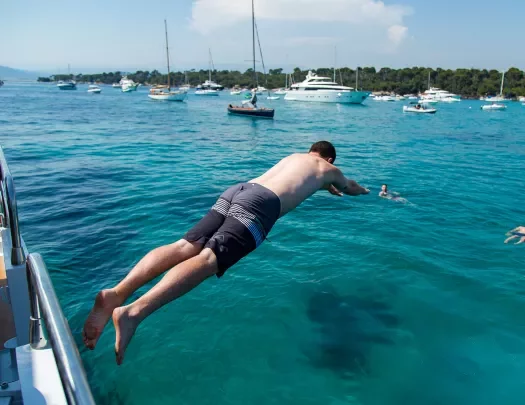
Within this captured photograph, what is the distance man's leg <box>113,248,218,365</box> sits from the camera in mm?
3607

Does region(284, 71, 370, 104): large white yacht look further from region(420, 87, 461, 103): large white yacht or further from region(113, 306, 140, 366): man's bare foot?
region(113, 306, 140, 366): man's bare foot

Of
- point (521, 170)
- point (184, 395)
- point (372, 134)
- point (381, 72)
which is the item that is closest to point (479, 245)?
point (184, 395)

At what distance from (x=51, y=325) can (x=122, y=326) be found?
1551mm

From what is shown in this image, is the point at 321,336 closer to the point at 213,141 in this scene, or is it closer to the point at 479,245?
the point at 479,245

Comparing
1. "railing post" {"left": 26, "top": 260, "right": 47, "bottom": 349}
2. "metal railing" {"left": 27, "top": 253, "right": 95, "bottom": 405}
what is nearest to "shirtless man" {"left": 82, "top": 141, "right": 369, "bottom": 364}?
"railing post" {"left": 26, "top": 260, "right": 47, "bottom": 349}

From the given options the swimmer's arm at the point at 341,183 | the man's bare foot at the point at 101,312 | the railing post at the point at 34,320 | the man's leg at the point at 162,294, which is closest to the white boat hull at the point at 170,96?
the swimmer's arm at the point at 341,183

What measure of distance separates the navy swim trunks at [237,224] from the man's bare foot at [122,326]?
1042mm

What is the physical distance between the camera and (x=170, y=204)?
12641 mm

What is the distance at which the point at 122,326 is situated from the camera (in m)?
3.59

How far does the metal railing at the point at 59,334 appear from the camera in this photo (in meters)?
1.79

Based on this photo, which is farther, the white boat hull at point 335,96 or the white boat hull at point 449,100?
the white boat hull at point 449,100

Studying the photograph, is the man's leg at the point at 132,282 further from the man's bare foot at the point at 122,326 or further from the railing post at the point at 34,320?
the railing post at the point at 34,320

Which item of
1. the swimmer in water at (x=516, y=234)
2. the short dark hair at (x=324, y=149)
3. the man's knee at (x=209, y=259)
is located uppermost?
the short dark hair at (x=324, y=149)

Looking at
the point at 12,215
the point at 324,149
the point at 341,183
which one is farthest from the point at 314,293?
the point at 12,215
